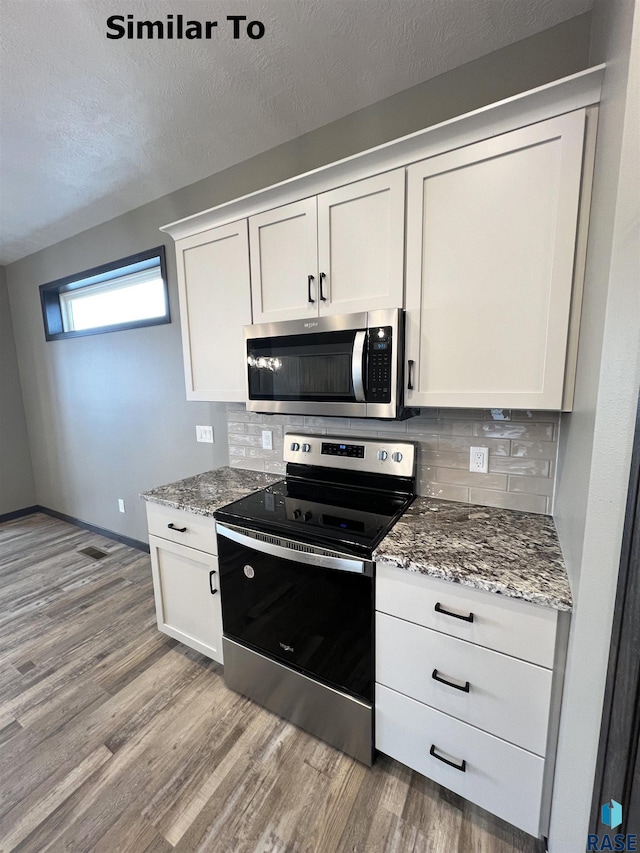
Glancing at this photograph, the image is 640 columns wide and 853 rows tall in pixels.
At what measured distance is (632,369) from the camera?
28.3 inches

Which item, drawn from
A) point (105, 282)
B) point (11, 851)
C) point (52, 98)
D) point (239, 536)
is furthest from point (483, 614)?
point (105, 282)

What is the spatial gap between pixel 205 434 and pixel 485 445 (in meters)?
1.76

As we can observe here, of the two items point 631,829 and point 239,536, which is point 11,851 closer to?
point 239,536

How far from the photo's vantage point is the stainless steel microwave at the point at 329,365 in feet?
4.33

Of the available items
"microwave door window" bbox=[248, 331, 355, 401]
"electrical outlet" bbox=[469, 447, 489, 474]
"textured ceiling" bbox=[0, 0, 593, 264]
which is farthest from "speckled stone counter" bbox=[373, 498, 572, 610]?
"textured ceiling" bbox=[0, 0, 593, 264]

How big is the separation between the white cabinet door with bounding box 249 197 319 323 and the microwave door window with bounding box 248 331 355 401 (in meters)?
0.14

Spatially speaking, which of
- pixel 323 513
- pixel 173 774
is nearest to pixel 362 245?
pixel 323 513

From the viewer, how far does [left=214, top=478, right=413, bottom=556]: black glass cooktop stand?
4.13 feet

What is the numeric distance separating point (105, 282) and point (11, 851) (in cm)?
327

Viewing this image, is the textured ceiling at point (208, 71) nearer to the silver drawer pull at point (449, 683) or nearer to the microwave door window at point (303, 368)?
the microwave door window at point (303, 368)

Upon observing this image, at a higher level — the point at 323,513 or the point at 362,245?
the point at 362,245

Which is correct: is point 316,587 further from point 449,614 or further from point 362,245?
point 362,245

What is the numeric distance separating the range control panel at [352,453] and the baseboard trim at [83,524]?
6.52 ft

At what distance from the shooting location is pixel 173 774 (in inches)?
52.1
